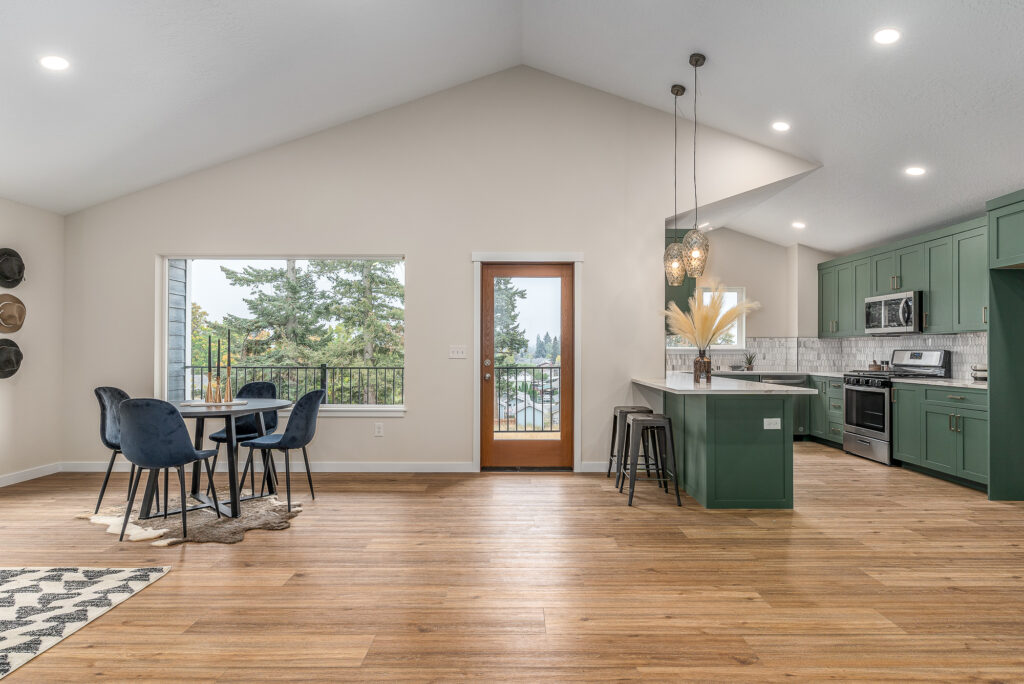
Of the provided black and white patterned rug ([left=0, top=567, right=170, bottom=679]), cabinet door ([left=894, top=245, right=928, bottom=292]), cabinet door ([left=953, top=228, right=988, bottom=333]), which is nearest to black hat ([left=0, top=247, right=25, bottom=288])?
black and white patterned rug ([left=0, top=567, right=170, bottom=679])

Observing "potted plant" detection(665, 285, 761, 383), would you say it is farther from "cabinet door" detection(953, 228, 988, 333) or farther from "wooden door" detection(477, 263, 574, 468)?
"cabinet door" detection(953, 228, 988, 333)

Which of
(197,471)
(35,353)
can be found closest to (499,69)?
(197,471)

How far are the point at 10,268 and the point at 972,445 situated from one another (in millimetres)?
8042

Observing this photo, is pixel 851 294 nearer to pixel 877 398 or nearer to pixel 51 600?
pixel 877 398

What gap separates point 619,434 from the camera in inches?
186

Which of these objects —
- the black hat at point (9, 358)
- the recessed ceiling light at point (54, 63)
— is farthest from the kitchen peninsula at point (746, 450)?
the black hat at point (9, 358)

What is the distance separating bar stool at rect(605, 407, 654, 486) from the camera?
461cm

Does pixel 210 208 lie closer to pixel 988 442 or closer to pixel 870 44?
pixel 870 44

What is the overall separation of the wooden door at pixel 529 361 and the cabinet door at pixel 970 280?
354 cm

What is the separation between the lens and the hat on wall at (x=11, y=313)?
4547 millimetres

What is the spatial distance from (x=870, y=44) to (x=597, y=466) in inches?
149

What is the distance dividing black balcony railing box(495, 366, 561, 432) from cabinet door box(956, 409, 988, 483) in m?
3.39

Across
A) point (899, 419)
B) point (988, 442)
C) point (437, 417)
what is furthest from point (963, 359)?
point (437, 417)

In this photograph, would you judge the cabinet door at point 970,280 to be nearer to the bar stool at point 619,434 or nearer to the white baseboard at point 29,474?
the bar stool at point 619,434
